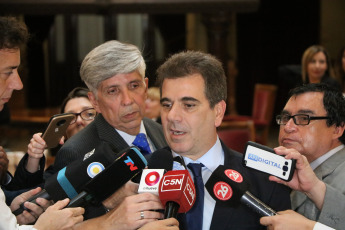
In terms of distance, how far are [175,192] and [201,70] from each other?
542 mm

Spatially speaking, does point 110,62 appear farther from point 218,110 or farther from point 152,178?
point 152,178

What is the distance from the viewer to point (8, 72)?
1962mm

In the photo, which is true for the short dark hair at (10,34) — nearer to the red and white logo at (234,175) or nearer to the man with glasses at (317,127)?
the red and white logo at (234,175)

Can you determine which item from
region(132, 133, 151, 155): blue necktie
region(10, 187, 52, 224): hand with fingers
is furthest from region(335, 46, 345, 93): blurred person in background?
region(10, 187, 52, 224): hand with fingers

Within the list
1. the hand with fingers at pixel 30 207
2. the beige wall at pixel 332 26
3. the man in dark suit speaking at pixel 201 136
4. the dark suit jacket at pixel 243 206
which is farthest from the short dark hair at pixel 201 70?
the beige wall at pixel 332 26

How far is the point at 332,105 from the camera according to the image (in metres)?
2.28

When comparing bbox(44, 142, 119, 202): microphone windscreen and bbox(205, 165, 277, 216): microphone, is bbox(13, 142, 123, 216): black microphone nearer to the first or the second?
bbox(44, 142, 119, 202): microphone windscreen

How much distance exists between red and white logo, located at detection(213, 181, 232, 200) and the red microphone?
0.10 meters

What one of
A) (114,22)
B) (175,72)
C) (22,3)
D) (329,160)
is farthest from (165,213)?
(114,22)

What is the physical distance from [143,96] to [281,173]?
3.21ft

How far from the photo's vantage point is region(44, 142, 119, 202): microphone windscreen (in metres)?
1.75

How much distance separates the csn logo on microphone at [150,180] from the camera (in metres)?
1.66

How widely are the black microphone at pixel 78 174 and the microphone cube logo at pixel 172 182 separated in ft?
0.69

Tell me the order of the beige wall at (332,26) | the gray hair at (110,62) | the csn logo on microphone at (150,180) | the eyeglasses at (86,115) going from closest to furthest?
1. the csn logo on microphone at (150,180)
2. the gray hair at (110,62)
3. the eyeglasses at (86,115)
4. the beige wall at (332,26)
